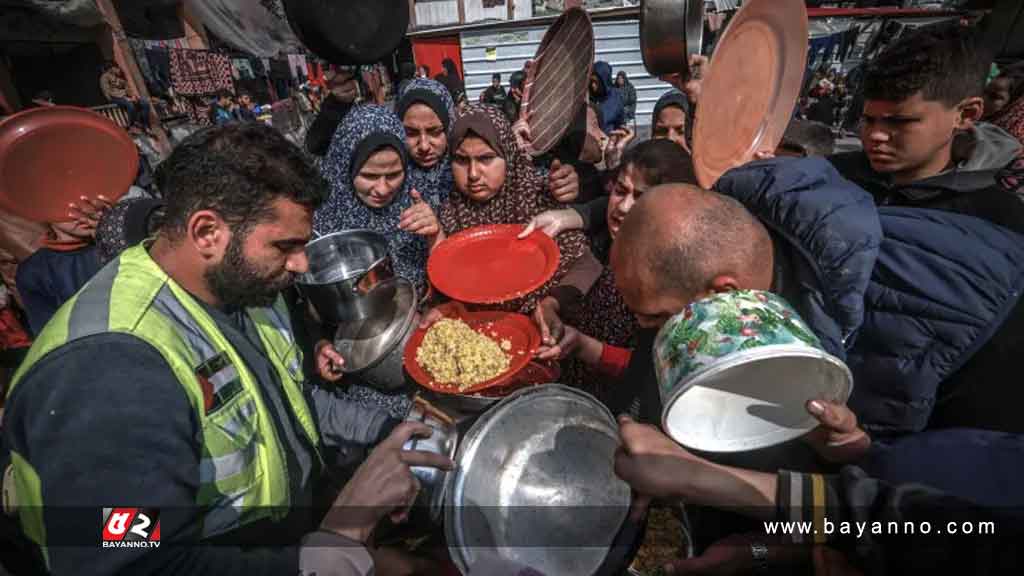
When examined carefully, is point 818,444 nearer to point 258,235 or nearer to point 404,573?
point 404,573

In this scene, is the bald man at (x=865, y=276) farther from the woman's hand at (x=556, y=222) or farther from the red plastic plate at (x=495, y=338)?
the woman's hand at (x=556, y=222)

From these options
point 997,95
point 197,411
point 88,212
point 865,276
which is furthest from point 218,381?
point 997,95

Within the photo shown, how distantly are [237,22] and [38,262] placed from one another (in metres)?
15.9

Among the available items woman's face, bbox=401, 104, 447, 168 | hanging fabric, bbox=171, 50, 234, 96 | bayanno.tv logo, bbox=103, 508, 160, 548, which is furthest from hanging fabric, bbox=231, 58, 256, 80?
bayanno.tv logo, bbox=103, 508, 160, 548

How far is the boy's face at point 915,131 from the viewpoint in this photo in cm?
178

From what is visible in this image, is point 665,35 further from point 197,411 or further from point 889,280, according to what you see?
point 197,411

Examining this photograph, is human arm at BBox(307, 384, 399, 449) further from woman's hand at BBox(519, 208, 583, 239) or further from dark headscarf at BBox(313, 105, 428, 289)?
woman's hand at BBox(519, 208, 583, 239)

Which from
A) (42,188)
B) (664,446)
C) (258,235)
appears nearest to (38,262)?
(42,188)

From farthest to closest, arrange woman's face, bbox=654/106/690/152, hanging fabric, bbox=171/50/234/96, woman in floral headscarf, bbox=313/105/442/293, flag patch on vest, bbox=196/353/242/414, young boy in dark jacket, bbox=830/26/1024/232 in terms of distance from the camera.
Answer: hanging fabric, bbox=171/50/234/96, woman's face, bbox=654/106/690/152, woman in floral headscarf, bbox=313/105/442/293, young boy in dark jacket, bbox=830/26/1024/232, flag patch on vest, bbox=196/353/242/414

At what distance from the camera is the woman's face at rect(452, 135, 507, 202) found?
2754 millimetres

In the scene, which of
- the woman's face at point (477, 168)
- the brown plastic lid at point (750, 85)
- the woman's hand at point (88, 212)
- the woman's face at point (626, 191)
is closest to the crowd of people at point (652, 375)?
the brown plastic lid at point (750, 85)

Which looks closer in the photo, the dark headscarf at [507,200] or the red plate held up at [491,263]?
the red plate held up at [491,263]

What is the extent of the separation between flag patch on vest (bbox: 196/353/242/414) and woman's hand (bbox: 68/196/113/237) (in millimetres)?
1979

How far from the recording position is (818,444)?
1309 millimetres
